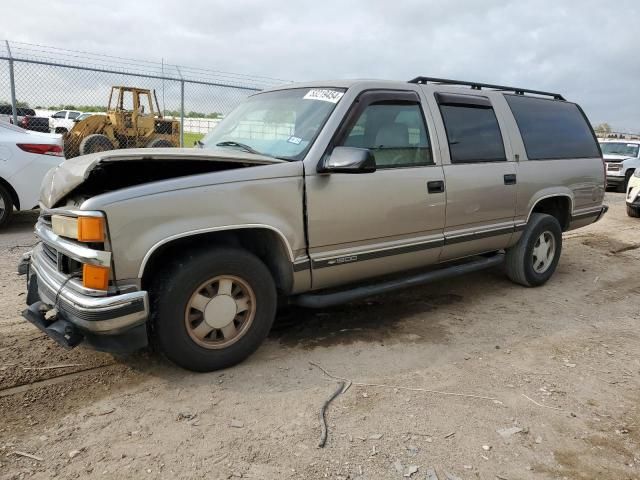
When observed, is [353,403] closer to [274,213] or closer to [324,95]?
[274,213]

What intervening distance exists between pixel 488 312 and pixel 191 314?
282 cm

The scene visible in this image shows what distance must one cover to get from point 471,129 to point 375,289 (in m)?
1.76

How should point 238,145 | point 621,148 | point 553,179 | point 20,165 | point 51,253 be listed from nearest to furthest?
point 51,253
point 238,145
point 553,179
point 20,165
point 621,148

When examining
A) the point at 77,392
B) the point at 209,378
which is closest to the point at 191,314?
the point at 209,378

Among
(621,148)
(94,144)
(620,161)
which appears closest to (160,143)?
(94,144)

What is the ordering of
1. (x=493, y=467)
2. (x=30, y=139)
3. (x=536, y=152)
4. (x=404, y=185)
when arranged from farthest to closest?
1. (x=30, y=139)
2. (x=536, y=152)
3. (x=404, y=185)
4. (x=493, y=467)

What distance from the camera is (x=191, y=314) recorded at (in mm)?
3141

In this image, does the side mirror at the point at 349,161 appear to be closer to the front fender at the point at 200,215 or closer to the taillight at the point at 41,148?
the front fender at the point at 200,215

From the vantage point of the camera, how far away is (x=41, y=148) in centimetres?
688

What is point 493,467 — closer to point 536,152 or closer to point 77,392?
point 77,392

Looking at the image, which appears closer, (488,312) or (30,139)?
(488,312)

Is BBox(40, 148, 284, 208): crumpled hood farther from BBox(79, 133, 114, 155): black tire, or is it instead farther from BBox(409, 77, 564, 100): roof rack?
BBox(79, 133, 114, 155): black tire

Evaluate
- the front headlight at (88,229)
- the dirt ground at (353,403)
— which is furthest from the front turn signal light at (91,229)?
the dirt ground at (353,403)

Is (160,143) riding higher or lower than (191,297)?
higher
